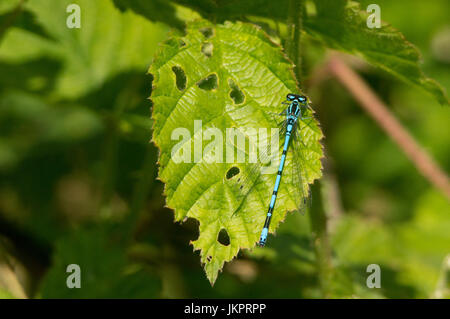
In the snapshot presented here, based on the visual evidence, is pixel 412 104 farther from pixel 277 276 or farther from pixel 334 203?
pixel 277 276

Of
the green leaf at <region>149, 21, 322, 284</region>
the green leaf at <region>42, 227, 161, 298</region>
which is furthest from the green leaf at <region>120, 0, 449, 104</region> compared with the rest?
the green leaf at <region>42, 227, 161, 298</region>

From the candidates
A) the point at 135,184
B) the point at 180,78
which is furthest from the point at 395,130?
the point at 180,78

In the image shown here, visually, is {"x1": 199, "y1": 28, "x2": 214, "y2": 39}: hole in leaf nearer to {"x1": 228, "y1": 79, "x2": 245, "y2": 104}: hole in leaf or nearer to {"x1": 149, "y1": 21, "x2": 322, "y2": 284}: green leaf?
{"x1": 149, "y1": 21, "x2": 322, "y2": 284}: green leaf

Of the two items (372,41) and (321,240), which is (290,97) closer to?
(372,41)

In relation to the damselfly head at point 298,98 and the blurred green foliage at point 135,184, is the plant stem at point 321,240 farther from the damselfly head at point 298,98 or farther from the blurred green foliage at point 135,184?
the damselfly head at point 298,98

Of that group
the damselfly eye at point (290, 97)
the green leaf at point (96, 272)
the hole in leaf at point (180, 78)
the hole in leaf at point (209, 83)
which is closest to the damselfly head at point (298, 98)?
the damselfly eye at point (290, 97)
